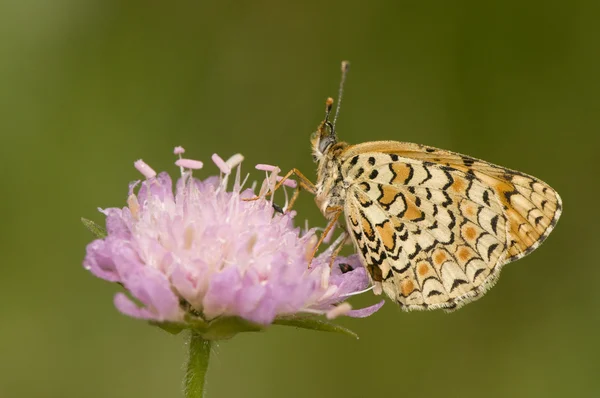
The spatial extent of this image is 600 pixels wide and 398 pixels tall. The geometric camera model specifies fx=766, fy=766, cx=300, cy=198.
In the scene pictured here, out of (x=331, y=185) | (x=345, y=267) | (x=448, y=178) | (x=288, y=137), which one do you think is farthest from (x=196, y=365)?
(x=288, y=137)

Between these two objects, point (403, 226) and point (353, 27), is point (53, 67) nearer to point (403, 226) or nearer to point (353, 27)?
point (353, 27)

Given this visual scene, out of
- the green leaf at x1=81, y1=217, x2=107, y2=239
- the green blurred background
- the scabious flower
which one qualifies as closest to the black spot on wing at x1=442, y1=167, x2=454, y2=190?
the scabious flower

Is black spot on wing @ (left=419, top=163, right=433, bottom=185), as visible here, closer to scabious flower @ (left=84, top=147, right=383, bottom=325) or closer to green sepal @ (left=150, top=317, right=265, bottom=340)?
scabious flower @ (left=84, top=147, right=383, bottom=325)

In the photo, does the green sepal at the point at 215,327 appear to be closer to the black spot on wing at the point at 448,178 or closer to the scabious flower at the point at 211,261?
the scabious flower at the point at 211,261

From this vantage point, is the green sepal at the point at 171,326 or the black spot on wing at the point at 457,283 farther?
the black spot on wing at the point at 457,283

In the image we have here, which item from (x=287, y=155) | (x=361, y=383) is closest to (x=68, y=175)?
(x=287, y=155)

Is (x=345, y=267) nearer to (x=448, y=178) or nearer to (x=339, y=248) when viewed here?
(x=339, y=248)

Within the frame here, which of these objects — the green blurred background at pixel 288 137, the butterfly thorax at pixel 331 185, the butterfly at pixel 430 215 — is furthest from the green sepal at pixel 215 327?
the green blurred background at pixel 288 137
